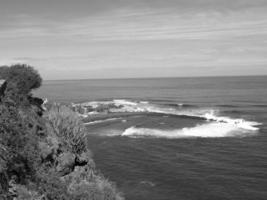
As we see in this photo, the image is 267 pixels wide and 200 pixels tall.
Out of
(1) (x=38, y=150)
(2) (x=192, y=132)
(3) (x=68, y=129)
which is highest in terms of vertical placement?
(3) (x=68, y=129)

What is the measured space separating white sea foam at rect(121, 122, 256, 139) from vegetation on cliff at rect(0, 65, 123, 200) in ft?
116

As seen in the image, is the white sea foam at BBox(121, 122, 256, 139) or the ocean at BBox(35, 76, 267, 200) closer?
the ocean at BBox(35, 76, 267, 200)

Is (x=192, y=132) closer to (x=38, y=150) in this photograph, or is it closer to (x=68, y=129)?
(x=68, y=129)

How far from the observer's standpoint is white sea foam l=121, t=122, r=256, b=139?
6253cm

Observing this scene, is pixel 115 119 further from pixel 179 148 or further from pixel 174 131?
pixel 179 148

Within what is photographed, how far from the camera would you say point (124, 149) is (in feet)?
171

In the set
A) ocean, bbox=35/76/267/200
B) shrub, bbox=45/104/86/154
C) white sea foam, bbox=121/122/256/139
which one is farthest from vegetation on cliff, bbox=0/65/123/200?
white sea foam, bbox=121/122/256/139

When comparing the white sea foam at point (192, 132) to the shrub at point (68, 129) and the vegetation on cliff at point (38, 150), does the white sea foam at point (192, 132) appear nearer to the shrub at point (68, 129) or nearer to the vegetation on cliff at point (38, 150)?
the shrub at point (68, 129)

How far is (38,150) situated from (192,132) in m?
45.8

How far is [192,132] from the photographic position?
65.0 m

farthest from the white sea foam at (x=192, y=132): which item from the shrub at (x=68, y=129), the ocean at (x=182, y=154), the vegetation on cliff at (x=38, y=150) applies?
the vegetation on cliff at (x=38, y=150)

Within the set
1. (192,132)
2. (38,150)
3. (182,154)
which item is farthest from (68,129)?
(192,132)

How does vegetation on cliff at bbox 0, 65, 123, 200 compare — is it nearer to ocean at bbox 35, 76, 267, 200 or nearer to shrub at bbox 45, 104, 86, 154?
shrub at bbox 45, 104, 86, 154

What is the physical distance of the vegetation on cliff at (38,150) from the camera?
62.1 ft
